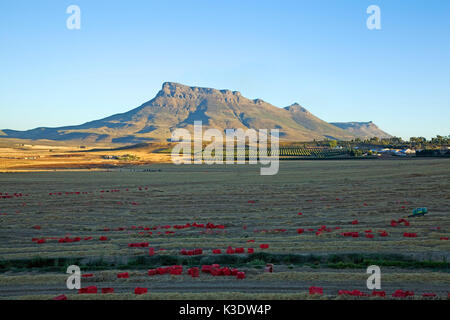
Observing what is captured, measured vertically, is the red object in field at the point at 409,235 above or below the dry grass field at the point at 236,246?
above

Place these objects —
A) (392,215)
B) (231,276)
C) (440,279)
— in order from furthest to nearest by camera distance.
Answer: (392,215) → (231,276) → (440,279)

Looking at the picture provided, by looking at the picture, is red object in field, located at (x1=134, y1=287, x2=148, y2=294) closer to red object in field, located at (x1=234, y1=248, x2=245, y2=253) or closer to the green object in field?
red object in field, located at (x1=234, y1=248, x2=245, y2=253)

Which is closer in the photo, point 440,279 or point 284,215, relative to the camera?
point 440,279

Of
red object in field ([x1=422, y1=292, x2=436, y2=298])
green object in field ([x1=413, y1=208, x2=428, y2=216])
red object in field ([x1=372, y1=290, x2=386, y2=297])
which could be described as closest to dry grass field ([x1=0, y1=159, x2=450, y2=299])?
red object in field ([x1=422, y1=292, x2=436, y2=298])

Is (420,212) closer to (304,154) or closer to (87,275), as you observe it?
(87,275)

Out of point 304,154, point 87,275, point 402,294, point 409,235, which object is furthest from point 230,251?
point 304,154

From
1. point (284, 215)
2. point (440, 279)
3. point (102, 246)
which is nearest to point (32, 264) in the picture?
point (102, 246)

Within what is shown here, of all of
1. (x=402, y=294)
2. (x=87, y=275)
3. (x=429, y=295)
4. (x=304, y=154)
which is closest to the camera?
(x=402, y=294)

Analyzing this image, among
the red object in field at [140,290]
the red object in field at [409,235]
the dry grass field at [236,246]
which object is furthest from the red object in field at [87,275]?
the red object in field at [409,235]

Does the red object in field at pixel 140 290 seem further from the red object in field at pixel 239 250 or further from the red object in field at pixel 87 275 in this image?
the red object in field at pixel 239 250

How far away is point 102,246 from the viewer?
18438 millimetres

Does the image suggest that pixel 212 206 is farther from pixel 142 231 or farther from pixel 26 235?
pixel 26 235

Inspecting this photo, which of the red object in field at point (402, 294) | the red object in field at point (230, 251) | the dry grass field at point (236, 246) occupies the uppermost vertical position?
the red object in field at point (402, 294)
